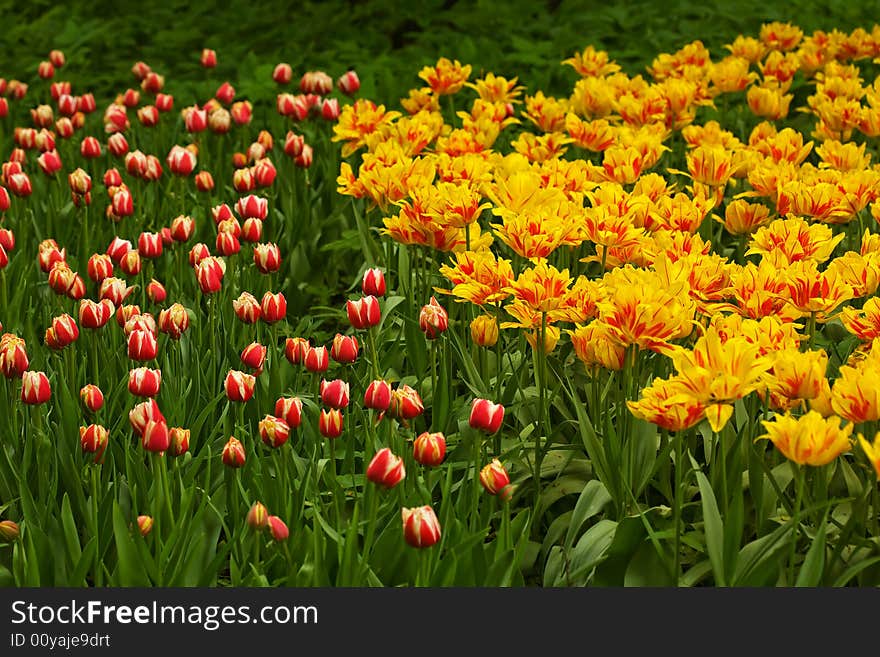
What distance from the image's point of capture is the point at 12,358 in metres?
2.59

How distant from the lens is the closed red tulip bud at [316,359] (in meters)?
2.67

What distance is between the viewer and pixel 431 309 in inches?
109

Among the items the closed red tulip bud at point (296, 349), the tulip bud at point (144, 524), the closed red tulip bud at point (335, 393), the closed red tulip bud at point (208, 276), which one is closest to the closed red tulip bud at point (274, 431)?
the closed red tulip bud at point (335, 393)

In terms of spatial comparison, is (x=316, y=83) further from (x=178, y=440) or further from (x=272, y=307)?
(x=178, y=440)

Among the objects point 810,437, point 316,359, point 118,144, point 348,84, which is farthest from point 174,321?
point 348,84

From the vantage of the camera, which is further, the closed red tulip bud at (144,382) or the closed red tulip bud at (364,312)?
the closed red tulip bud at (364,312)

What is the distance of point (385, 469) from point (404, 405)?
1.05ft

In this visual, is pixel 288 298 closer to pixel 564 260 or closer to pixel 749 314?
pixel 564 260

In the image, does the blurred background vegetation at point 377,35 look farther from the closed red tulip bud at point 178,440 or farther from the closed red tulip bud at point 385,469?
the closed red tulip bud at point 385,469

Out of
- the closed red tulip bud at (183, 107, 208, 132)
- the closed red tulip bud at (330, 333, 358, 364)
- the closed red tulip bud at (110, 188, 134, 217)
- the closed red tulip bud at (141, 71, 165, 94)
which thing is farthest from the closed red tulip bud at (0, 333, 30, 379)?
the closed red tulip bud at (141, 71, 165, 94)

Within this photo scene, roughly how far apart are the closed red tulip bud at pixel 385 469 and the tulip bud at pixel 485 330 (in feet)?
2.38

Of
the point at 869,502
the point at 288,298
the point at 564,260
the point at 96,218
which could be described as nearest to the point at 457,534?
the point at 869,502

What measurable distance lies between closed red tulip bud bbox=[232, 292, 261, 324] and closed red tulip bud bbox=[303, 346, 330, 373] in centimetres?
30

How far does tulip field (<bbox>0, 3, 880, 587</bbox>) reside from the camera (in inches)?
88.6
